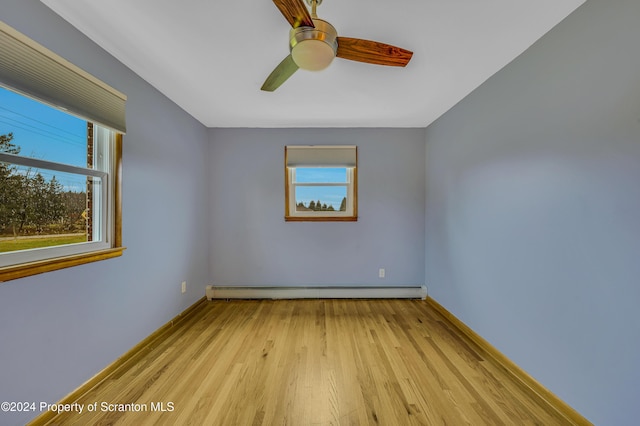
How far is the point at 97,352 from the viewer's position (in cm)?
163

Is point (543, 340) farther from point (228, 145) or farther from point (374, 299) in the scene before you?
point (228, 145)

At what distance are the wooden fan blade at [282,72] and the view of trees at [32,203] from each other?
1443mm

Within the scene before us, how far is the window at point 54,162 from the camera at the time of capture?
1.21 m

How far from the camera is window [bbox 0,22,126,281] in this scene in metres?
1.21

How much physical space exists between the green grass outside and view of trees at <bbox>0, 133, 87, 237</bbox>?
33mm

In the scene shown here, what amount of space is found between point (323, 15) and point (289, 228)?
2358 millimetres

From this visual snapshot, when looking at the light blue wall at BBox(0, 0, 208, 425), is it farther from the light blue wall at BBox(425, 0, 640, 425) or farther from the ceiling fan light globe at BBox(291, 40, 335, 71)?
the light blue wall at BBox(425, 0, 640, 425)

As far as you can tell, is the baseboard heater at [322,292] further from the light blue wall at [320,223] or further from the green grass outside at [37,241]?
the green grass outside at [37,241]

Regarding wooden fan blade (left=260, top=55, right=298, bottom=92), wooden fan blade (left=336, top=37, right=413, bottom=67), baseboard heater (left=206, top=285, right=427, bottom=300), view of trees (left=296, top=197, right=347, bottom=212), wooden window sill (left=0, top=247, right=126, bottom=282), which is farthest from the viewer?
view of trees (left=296, top=197, right=347, bottom=212)

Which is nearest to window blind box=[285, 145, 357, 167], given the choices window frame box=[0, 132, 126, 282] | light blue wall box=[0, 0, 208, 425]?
light blue wall box=[0, 0, 208, 425]

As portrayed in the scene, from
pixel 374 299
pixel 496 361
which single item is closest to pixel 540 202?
pixel 496 361

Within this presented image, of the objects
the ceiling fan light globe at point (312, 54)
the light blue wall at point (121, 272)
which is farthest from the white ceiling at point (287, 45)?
the ceiling fan light globe at point (312, 54)

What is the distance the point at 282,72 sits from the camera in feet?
5.10

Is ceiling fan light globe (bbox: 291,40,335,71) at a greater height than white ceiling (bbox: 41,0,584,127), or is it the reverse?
white ceiling (bbox: 41,0,584,127)
